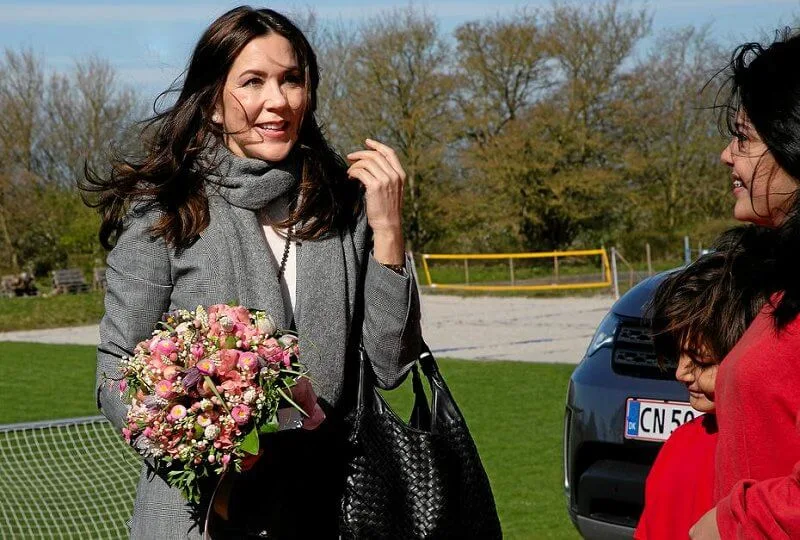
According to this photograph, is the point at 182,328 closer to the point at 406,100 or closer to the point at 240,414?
the point at 240,414

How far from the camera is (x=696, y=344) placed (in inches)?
117

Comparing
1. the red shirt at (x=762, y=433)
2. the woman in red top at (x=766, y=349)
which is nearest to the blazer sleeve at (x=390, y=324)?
the woman in red top at (x=766, y=349)

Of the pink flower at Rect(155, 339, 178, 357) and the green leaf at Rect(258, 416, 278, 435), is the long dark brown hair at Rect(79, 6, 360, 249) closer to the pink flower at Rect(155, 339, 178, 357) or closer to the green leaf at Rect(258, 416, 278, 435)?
the pink flower at Rect(155, 339, 178, 357)

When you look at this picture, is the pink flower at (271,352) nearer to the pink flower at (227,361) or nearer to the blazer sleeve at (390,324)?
the pink flower at (227,361)

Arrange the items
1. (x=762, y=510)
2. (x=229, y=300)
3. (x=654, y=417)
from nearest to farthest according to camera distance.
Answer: (x=762, y=510) < (x=229, y=300) < (x=654, y=417)

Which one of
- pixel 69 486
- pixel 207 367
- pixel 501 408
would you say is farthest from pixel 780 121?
pixel 501 408

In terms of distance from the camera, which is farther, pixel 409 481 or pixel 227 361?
pixel 409 481

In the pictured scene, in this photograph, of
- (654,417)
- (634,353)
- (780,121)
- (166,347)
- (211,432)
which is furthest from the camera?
(634,353)

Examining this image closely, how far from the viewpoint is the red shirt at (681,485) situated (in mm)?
3119

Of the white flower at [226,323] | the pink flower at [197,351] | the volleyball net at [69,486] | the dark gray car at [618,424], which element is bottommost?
the volleyball net at [69,486]

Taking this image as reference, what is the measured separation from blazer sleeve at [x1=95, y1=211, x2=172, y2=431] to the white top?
29cm

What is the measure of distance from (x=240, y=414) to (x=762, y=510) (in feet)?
3.74

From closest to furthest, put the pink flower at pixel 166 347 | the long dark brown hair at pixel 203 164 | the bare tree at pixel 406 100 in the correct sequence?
the pink flower at pixel 166 347, the long dark brown hair at pixel 203 164, the bare tree at pixel 406 100

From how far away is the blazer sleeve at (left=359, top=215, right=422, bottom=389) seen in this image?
3119 millimetres
